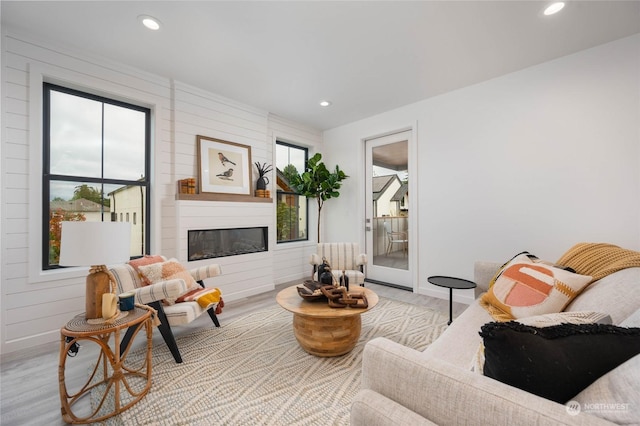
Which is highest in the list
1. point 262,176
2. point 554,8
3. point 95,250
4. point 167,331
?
point 554,8

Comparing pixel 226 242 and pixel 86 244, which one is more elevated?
pixel 86 244

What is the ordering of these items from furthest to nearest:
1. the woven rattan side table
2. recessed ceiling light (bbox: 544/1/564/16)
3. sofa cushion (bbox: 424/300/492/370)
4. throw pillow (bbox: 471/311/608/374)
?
recessed ceiling light (bbox: 544/1/564/16) < the woven rattan side table < sofa cushion (bbox: 424/300/492/370) < throw pillow (bbox: 471/311/608/374)

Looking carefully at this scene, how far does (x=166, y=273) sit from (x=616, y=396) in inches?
107

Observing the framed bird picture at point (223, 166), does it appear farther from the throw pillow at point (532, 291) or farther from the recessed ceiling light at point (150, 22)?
the throw pillow at point (532, 291)

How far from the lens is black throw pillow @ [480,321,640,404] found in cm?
68

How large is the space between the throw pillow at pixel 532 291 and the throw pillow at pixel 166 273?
2430 mm

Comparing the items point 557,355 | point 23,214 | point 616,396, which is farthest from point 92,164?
point 616,396

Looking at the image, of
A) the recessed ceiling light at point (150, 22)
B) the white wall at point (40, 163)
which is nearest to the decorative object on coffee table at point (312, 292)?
the white wall at point (40, 163)

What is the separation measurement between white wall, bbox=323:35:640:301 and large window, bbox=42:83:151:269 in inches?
138

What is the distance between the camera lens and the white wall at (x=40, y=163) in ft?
7.32

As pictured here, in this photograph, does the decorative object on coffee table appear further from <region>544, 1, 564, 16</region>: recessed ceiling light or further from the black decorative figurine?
<region>544, 1, 564, 16</region>: recessed ceiling light

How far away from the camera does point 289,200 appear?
184 inches

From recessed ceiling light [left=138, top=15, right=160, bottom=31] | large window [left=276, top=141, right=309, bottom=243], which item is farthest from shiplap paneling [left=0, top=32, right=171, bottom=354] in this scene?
large window [left=276, top=141, right=309, bottom=243]

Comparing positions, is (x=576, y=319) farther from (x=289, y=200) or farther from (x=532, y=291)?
(x=289, y=200)
